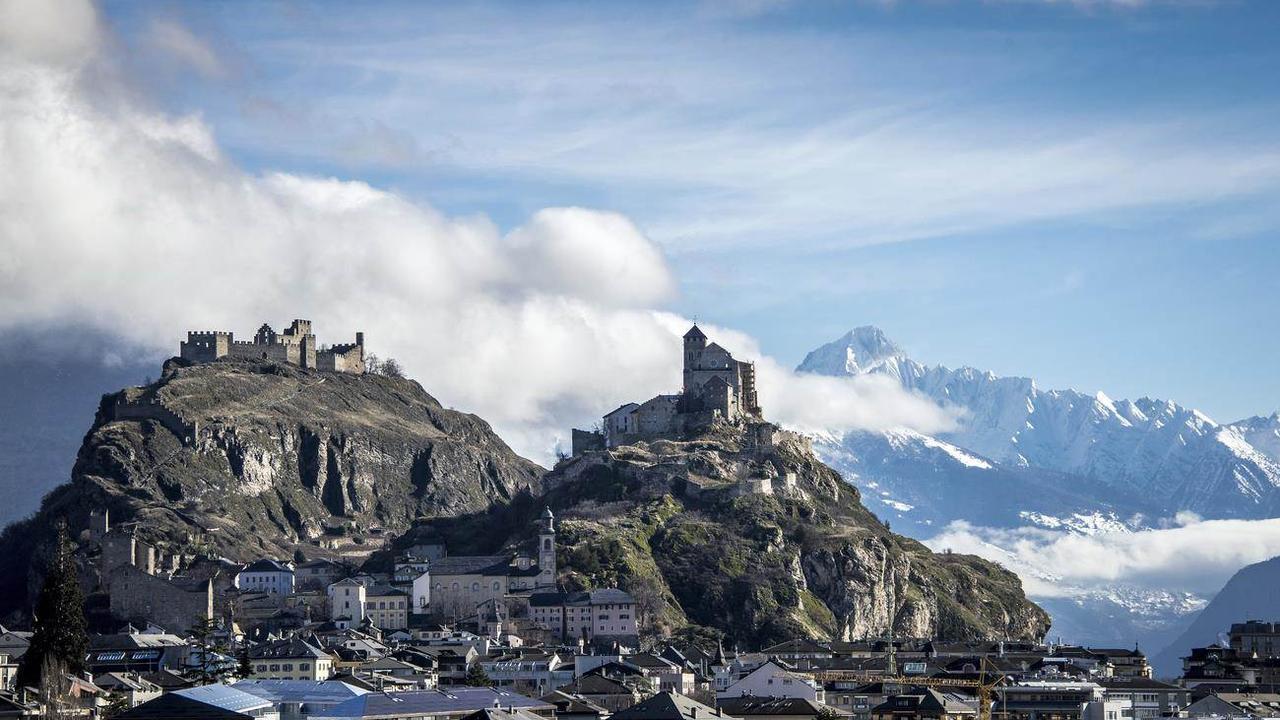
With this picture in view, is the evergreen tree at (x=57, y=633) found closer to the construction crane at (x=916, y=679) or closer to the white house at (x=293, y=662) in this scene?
the white house at (x=293, y=662)

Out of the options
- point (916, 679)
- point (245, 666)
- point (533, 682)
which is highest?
point (245, 666)

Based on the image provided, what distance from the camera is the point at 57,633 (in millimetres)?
149750

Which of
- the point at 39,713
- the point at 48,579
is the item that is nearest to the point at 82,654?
the point at 48,579

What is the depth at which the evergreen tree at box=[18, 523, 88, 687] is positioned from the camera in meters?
148

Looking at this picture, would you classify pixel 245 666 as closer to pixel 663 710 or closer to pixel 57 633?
pixel 57 633

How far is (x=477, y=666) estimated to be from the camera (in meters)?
182

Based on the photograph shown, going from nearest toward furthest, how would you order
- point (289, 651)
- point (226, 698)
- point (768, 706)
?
point (226, 698)
point (768, 706)
point (289, 651)

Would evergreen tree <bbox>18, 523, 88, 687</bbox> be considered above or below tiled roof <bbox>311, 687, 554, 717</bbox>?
above

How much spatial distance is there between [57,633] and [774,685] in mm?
47180

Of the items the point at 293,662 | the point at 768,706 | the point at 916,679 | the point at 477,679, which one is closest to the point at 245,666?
the point at 293,662

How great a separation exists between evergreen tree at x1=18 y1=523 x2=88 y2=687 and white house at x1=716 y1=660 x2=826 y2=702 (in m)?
42.6

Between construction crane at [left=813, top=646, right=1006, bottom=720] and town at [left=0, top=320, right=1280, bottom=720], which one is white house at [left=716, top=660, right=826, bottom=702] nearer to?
town at [left=0, top=320, right=1280, bottom=720]

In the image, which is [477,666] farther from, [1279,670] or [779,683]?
[1279,670]

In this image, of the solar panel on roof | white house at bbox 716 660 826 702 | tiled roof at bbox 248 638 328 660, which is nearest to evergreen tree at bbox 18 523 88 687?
the solar panel on roof
